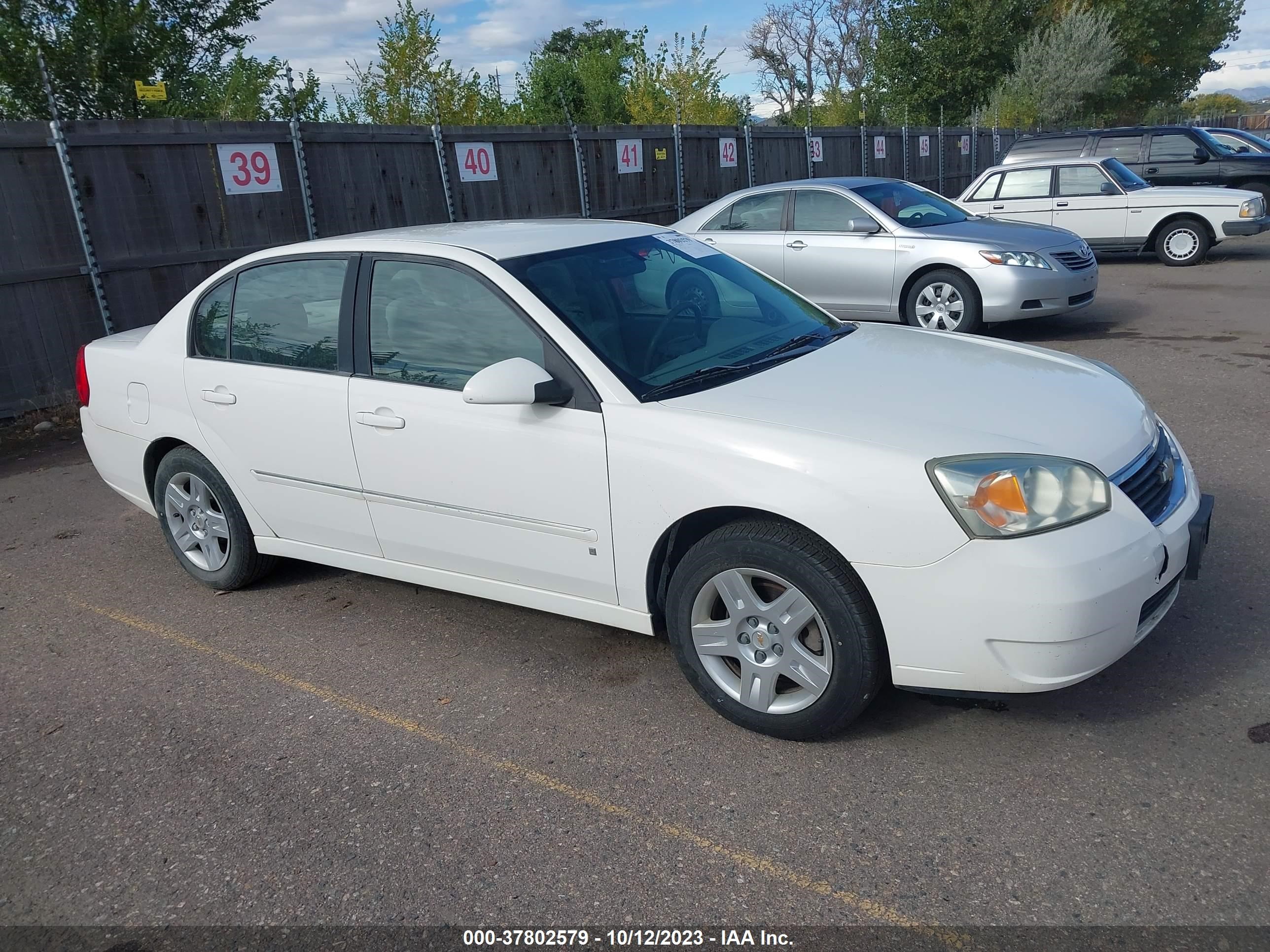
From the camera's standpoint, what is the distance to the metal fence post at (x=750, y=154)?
18062 mm

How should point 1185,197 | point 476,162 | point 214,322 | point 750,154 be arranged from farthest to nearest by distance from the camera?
point 750,154 < point 1185,197 < point 476,162 < point 214,322

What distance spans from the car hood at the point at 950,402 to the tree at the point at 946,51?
39594mm

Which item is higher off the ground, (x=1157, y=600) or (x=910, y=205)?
(x=910, y=205)

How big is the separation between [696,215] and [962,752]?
873 centimetres

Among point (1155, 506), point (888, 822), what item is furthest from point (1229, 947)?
point (1155, 506)

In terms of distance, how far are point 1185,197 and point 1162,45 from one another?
37.9 metres

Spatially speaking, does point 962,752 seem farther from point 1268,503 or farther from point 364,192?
point 364,192

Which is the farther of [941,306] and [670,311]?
[941,306]

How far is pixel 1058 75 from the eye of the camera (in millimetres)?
35531

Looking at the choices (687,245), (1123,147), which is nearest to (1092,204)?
(1123,147)

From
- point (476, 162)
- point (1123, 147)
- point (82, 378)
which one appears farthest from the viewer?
point (1123, 147)

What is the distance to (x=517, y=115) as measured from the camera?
32375 millimetres

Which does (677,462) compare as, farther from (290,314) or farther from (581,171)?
(581,171)

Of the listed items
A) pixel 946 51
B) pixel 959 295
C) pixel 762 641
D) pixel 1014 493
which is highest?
pixel 946 51
